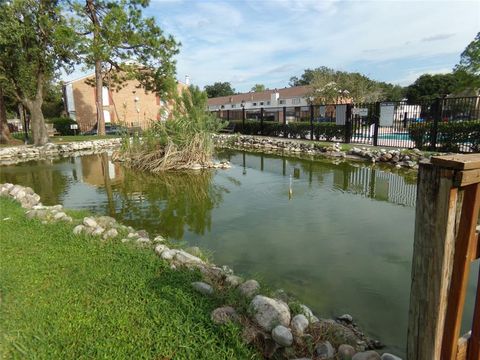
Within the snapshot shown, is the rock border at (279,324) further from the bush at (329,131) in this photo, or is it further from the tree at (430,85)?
the tree at (430,85)

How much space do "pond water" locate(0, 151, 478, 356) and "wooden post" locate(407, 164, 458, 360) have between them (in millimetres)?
1188

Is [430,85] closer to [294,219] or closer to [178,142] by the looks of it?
[178,142]

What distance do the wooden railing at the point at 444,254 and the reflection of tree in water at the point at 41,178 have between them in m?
6.86

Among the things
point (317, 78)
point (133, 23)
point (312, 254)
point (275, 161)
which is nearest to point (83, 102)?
point (133, 23)

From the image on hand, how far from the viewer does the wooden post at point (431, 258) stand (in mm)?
1293

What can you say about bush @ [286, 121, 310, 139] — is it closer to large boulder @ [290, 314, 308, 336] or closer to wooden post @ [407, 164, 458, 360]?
large boulder @ [290, 314, 308, 336]

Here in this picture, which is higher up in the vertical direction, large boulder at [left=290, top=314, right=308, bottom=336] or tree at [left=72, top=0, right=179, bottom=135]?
tree at [left=72, top=0, right=179, bottom=135]

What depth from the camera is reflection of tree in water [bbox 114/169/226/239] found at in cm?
529

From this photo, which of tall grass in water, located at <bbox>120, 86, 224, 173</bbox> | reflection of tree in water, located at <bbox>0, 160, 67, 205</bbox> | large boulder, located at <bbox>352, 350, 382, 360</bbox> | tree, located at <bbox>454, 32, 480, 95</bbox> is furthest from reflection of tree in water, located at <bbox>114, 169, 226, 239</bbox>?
tree, located at <bbox>454, 32, 480, 95</bbox>

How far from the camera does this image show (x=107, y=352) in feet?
6.81

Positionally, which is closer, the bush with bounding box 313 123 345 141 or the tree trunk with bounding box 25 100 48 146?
the bush with bounding box 313 123 345 141

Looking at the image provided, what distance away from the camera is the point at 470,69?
65.9ft

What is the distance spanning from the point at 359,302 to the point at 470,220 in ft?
6.60

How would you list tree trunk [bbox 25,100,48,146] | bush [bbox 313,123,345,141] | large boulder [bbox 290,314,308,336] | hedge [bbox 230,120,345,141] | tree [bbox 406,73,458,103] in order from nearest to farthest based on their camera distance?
1. large boulder [bbox 290,314,308,336]
2. bush [bbox 313,123,345,141]
3. hedge [bbox 230,120,345,141]
4. tree trunk [bbox 25,100,48,146]
5. tree [bbox 406,73,458,103]
